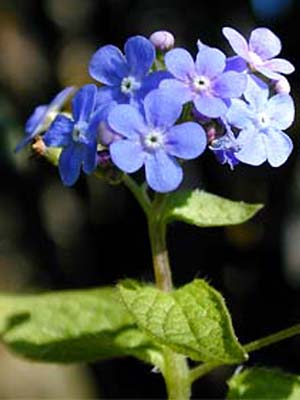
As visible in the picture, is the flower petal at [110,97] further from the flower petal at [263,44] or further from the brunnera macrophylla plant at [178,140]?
the flower petal at [263,44]

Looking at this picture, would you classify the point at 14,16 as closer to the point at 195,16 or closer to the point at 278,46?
the point at 195,16

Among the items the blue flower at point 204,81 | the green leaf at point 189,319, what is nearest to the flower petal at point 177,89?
the blue flower at point 204,81

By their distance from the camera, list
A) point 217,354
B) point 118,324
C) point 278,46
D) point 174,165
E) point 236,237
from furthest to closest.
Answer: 1. point 236,237
2. point 118,324
3. point 278,46
4. point 174,165
5. point 217,354

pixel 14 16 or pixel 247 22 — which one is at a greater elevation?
pixel 14 16

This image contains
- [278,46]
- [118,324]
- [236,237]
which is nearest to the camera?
[278,46]

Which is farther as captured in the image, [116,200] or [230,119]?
[116,200]

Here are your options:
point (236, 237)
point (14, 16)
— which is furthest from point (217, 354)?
point (14, 16)

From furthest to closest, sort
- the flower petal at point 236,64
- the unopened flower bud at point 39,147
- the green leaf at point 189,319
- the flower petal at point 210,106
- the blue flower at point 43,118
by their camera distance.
→ 1. the blue flower at point 43,118
2. the unopened flower bud at point 39,147
3. the flower petal at point 236,64
4. the flower petal at point 210,106
5. the green leaf at point 189,319

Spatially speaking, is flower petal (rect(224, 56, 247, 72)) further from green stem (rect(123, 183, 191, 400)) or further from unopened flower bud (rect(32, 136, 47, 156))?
unopened flower bud (rect(32, 136, 47, 156))
